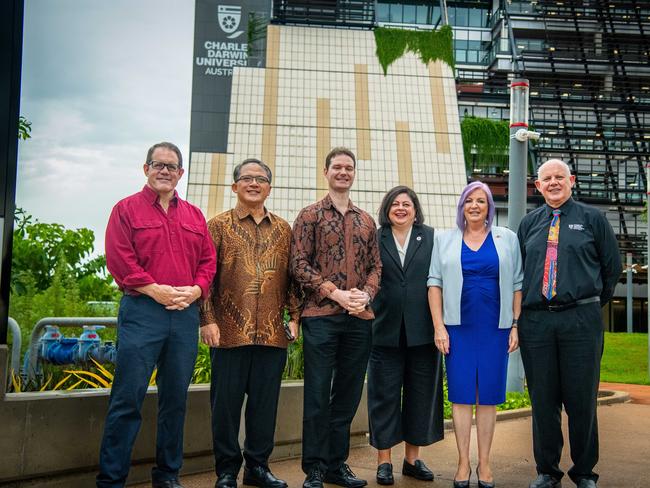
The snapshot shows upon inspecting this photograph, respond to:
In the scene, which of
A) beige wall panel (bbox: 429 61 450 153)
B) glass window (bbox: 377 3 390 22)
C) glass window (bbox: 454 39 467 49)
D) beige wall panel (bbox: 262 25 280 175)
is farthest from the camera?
glass window (bbox: 377 3 390 22)

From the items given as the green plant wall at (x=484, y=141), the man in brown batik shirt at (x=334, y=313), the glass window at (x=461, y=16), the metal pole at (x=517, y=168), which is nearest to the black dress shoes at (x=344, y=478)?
the man in brown batik shirt at (x=334, y=313)

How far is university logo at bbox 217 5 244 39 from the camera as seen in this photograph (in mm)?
32625

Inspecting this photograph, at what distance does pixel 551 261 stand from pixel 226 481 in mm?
2509

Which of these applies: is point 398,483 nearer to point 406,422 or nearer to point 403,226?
point 406,422

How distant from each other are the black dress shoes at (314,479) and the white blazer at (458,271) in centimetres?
129

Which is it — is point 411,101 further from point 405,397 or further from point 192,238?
point 192,238

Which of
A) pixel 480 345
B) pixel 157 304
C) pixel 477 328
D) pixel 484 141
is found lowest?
pixel 480 345

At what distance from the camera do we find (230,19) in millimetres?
32875

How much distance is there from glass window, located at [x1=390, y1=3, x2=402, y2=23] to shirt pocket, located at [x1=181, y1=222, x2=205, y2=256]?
43.3 metres

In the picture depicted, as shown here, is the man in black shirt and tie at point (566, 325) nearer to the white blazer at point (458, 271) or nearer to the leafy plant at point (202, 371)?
the white blazer at point (458, 271)

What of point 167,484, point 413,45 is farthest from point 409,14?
point 167,484

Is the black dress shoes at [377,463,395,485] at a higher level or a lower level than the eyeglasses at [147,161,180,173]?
lower

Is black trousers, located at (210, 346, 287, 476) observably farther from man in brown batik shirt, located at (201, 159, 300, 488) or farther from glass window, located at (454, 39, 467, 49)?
→ glass window, located at (454, 39, 467, 49)

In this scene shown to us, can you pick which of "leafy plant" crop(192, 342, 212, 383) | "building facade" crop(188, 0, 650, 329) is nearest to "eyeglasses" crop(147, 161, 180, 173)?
"leafy plant" crop(192, 342, 212, 383)
